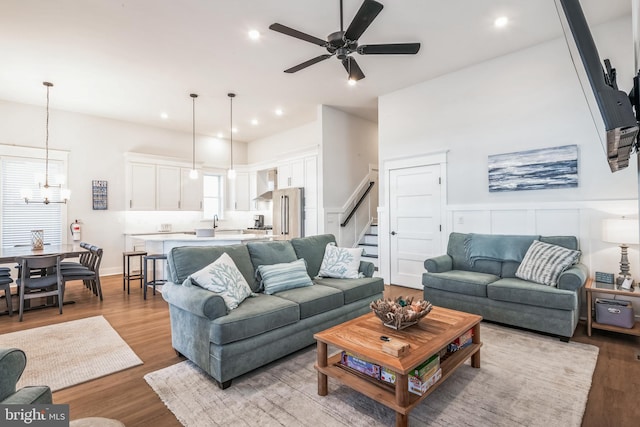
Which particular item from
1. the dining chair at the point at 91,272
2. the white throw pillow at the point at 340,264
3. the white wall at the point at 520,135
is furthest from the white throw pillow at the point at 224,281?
the white wall at the point at 520,135

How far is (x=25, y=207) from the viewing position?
5.82 m

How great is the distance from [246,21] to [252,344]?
3.31m

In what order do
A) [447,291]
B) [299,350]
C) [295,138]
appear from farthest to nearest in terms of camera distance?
[295,138] → [447,291] → [299,350]

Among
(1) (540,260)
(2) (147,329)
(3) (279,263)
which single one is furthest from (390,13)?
(2) (147,329)

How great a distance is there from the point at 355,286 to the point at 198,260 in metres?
1.62

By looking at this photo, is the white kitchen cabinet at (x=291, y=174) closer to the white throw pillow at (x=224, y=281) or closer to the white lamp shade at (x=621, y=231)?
the white throw pillow at (x=224, y=281)

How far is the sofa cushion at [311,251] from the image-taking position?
3.72 metres

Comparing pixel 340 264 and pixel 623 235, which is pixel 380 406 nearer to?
pixel 340 264

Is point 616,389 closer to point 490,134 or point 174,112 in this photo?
point 490,134

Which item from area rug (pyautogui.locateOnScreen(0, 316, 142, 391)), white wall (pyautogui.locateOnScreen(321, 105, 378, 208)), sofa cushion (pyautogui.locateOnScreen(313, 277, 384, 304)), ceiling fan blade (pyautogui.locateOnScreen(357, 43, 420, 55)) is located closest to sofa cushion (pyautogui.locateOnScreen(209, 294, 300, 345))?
sofa cushion (pyautogui.locateOnScreen(313, 277, 384, 304))

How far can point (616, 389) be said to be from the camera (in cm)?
225

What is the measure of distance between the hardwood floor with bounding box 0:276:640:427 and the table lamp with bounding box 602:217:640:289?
62cm

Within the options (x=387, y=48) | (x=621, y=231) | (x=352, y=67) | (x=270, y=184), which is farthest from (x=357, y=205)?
(x=621, y=231)

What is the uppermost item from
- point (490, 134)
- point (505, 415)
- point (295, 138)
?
point (295, 138)
